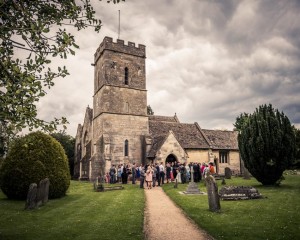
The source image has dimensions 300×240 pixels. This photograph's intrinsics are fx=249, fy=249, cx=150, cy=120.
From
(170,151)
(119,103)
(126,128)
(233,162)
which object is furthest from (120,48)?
(233,162)

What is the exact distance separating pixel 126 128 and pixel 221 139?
15.7 metres

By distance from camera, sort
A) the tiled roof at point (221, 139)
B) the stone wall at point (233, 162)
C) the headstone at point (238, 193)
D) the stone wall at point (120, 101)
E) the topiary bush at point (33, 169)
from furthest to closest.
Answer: the stone wall at point (233, 162) < the tiled roof at point (221, 139) < the stone wall at point (120, 101) < the topiary bush at point (33, 169) < the headstone at point (238, 193)

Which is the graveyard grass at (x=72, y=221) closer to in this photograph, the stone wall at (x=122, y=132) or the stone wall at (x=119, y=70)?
the stone wall at (x=122, y=132)

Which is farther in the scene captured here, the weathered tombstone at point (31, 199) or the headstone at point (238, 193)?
the headstone at point (238, 193)

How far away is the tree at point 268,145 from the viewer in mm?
17391

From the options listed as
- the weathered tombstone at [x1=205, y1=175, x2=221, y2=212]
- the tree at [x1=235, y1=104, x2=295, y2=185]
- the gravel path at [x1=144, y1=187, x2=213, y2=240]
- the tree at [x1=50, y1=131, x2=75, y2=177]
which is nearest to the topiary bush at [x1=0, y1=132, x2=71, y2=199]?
the gravel path at [x1=144, y1=187, x2=213, y2=240]

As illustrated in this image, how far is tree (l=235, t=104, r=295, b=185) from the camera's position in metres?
17.4

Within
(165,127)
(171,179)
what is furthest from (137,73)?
(171,179)

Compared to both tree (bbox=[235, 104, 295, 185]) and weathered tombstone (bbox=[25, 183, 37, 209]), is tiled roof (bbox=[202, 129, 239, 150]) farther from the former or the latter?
weathered tombstone (bbox=[25, 183, 37, 209])

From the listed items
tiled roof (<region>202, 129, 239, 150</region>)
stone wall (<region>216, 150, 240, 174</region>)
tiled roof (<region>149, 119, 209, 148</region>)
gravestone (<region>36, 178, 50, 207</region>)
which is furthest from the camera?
stone wall (<region>216, 150, 240, 174</region>)

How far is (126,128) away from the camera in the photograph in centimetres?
3011

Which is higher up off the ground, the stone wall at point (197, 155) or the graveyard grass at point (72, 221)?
the stone wall at point (197, 155)

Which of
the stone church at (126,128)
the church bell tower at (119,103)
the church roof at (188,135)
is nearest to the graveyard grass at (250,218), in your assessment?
the stone church at (126,128)

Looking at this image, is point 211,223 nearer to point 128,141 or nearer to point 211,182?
point 211,182
